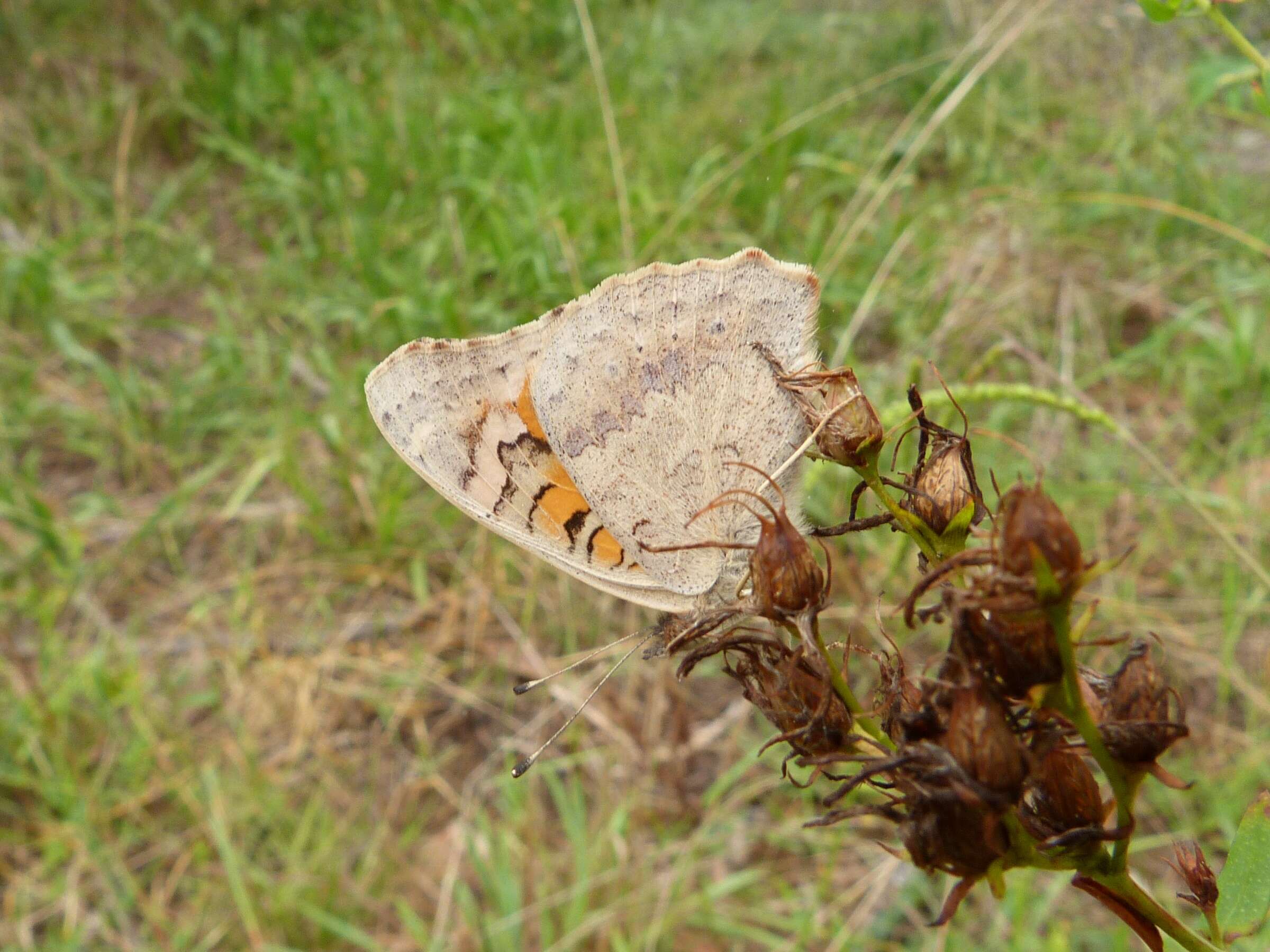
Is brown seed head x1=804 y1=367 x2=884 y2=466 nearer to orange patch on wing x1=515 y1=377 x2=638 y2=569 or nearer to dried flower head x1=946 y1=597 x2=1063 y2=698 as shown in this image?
dried flower head x1=946 y1=597 x2=1063 y2=698

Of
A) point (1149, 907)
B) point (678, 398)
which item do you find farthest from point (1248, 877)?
point (678, 398)

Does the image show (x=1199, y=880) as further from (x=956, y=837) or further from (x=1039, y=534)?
(x=1039, y=534)

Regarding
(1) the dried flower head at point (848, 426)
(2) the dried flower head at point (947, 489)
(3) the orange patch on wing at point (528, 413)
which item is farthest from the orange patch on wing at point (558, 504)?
(2) the dried flower head at point (947, 489)

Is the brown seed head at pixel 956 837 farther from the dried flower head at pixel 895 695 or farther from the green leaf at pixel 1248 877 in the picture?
the green leaf at pixel 1248 877

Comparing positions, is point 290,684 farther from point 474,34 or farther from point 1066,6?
point 1066,6

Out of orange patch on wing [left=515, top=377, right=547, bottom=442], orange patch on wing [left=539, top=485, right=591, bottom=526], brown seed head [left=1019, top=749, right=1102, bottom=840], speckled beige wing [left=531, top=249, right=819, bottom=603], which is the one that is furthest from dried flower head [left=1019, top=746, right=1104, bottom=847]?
orange patch on wing [left=515, top=377, right=547, bottom=442]
